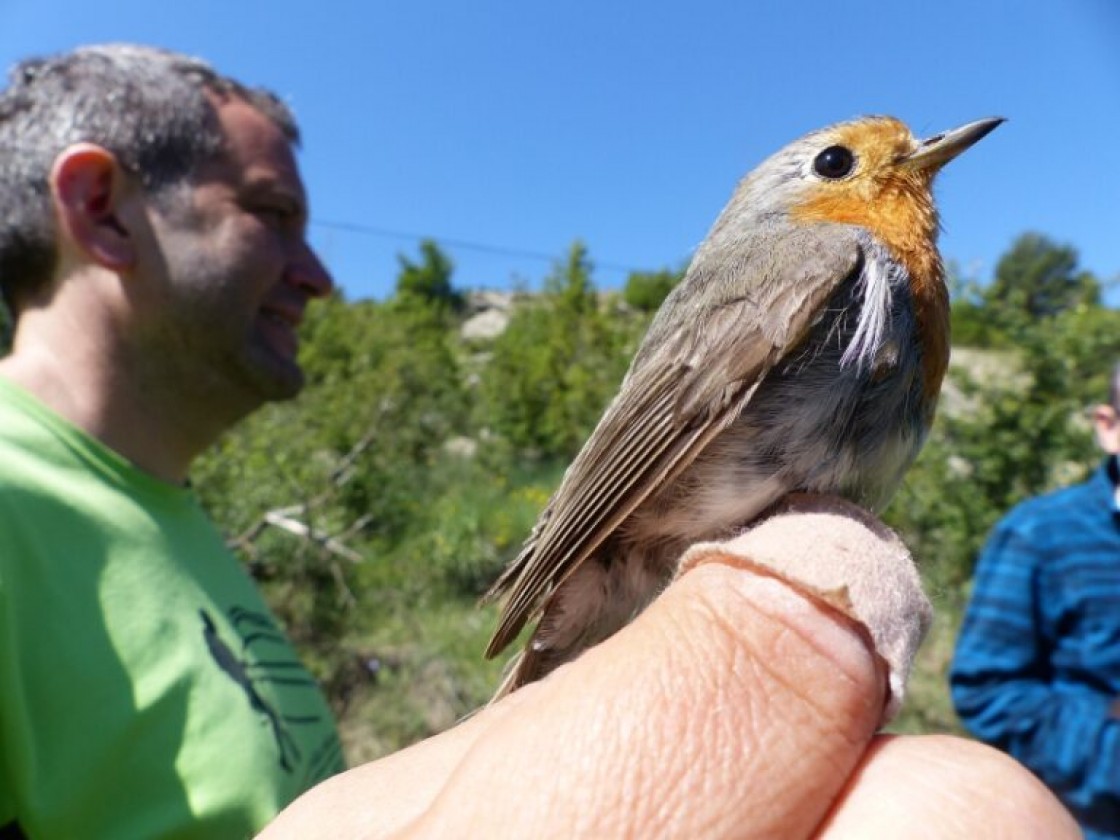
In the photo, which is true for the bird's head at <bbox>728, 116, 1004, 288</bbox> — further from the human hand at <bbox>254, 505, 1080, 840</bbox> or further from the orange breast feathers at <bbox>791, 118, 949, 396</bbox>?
the human hand at <bbox>254, 505, 1080, 840</bbox>

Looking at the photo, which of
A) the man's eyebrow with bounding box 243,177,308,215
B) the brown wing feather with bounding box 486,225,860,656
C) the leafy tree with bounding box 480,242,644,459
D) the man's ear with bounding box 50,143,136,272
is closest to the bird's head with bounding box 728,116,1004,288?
the brown wing feather with bounding box 486,225,860,656

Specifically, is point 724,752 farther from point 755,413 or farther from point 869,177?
point 869,177

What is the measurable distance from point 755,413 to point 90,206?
2.13 meters

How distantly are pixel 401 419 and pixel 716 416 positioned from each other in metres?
8.23

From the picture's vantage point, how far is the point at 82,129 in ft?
8.08

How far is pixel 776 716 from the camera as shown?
42.4 inches

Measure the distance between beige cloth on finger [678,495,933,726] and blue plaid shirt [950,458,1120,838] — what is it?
1.93m

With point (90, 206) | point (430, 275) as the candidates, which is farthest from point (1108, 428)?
point (430, 275)

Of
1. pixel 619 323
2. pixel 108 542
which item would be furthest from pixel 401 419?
pixel 108 542

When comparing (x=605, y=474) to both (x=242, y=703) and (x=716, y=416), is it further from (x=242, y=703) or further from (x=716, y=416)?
(x=242, y=703)

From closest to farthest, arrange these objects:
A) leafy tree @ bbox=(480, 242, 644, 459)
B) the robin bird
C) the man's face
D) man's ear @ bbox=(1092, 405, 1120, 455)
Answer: the robin bird
the man's face
man's ear @ bbox=(1092, 405, 1120, 455)
leafy tree @ bbox=(480, 242, 644, 459)

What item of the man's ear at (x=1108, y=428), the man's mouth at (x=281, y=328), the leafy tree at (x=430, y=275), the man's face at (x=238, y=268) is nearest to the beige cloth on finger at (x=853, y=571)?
the man's face at (x=238, y=268)

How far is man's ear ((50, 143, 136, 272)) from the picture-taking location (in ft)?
7.84

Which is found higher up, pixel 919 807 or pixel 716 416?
pixel 716 416
